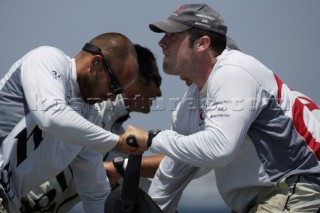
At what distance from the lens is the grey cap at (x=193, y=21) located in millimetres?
4902

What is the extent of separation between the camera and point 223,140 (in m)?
4.43

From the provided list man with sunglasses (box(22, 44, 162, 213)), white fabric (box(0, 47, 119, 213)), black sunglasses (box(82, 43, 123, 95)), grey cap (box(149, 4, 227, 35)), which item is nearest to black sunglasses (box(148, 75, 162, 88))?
man with sunglasses (box(22, 44, 162, 213))

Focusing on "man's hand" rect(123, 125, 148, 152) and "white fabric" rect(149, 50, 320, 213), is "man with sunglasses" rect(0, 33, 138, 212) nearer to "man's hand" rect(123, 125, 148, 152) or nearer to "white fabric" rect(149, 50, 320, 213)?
"man's hand" rect(123, 125, 148, 152)

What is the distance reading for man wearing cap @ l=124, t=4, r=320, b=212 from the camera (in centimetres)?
449

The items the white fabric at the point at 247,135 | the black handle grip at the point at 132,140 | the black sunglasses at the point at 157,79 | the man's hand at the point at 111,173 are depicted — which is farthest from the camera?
the black sunglasses at the point at 157,79

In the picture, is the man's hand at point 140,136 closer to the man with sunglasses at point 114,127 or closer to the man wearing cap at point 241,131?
the man wearing cap at point 241,131

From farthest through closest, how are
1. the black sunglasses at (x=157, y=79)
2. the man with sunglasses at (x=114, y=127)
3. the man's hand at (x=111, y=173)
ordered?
the black sunglasses at (x=157, y=79)
the man's hand at (x=111, y=173)
the man with sunglasses at (x=114, y=127)

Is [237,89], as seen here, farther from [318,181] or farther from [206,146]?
[318,181]

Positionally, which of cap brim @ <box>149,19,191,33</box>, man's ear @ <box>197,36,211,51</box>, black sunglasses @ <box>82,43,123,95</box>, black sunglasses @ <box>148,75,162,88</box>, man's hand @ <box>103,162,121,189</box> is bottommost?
man's hand @ <box>103,162,121,189</box>

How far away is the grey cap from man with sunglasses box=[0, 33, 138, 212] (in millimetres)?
513

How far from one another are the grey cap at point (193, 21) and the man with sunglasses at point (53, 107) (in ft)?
1.68

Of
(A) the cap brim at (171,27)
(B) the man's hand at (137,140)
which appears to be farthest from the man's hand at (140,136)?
(A) the cap brim at (171,27)

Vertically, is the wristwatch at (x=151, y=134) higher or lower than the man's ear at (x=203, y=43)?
lower

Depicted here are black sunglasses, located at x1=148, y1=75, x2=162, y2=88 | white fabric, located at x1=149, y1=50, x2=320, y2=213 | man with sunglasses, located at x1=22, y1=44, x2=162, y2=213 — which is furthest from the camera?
black sunglasses, located at x1=148, y1=75, x2=162, y2=88
